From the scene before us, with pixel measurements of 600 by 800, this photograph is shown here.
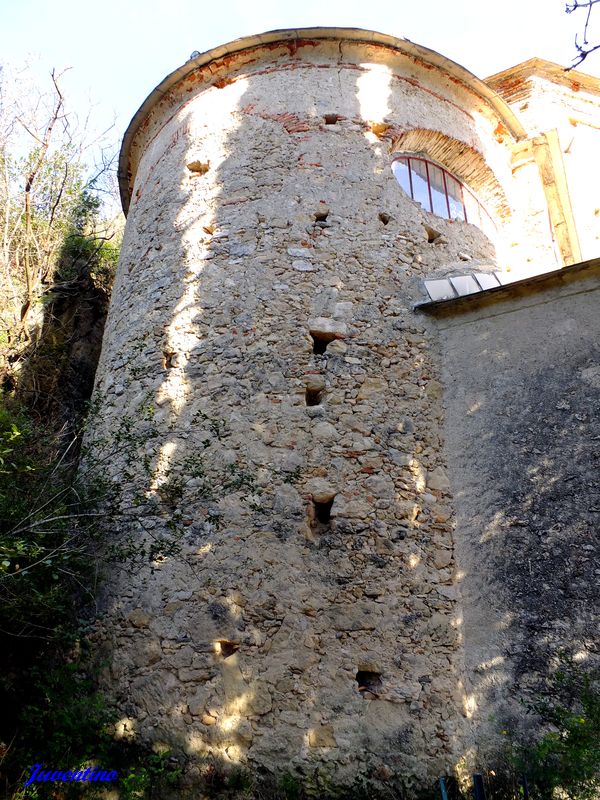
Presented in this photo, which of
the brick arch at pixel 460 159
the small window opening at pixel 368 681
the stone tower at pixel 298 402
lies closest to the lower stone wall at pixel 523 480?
the stone tower at pixel 298 402

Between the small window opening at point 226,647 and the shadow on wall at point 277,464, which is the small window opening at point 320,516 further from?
the small window opening at point 226,647

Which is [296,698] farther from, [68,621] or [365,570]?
[68,621]

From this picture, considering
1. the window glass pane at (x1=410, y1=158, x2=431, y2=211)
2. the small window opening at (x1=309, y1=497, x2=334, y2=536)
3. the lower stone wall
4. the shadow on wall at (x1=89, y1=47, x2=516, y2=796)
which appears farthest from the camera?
the window glass pane at (x1=410, y1=158, x2=431, y2=211)

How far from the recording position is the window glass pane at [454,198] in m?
8.38

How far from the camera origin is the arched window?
814cm

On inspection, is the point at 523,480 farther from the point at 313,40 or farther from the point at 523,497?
the point at 313,40

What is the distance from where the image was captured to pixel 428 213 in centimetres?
795

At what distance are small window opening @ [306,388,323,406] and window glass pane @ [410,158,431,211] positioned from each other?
2.97 m

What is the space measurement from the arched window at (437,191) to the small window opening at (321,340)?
239 cm

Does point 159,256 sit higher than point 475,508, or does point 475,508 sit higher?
point 159,256

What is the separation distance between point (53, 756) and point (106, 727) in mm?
397

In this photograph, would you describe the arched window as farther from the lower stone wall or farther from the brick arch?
the lower stone wall

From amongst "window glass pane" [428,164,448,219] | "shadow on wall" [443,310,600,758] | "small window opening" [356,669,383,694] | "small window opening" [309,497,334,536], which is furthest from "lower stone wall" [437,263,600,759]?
"window glass pane" [428,164,448,219]

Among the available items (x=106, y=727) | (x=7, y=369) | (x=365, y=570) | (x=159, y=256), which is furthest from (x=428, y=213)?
(x=106, y=727)
